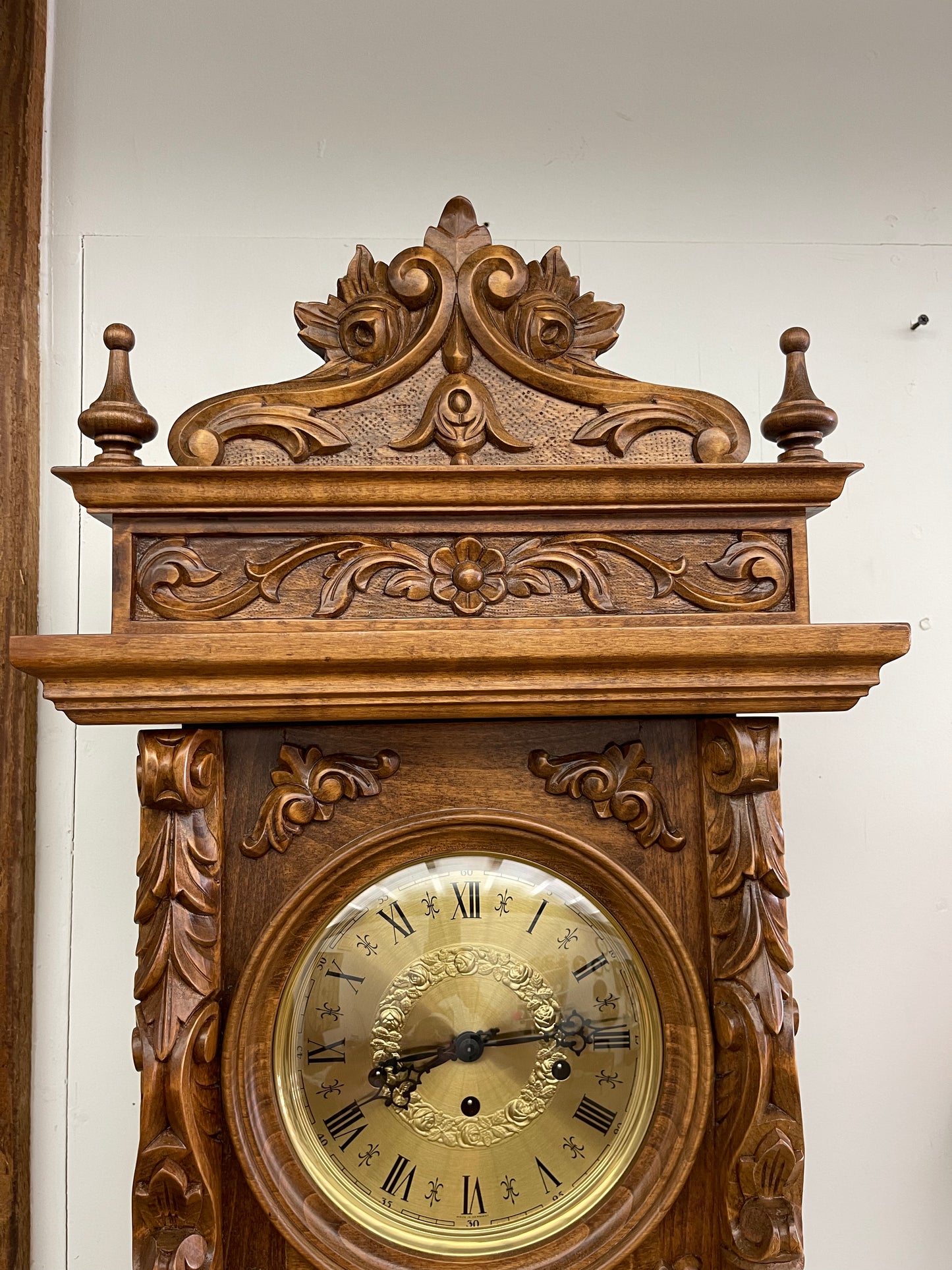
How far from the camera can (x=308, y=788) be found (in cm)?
88

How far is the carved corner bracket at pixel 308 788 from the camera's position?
2.87 feet

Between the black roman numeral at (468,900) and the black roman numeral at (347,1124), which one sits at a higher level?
the black roman numeral at (468,900)

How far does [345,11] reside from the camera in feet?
Answer: 4.32

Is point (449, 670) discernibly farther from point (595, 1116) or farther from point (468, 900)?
point (595, 1116)

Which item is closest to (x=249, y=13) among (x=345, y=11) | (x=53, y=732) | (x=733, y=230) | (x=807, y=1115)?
(x=345, y=11)

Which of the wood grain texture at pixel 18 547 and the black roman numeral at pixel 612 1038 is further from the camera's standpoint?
the wood grain texture at pixel 18 547

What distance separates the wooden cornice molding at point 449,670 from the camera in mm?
801

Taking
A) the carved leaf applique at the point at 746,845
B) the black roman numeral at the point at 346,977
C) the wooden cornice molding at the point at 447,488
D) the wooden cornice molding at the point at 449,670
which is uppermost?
the wooden cornice molding at the point at 447,488

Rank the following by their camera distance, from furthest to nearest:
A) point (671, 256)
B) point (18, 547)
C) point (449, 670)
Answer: point (671, 256) < point (18, 547) < point (449, 670)

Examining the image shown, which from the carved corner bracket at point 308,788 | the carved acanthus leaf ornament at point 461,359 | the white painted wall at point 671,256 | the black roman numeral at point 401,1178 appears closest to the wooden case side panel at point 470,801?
the carved corner bracket at point 308,788

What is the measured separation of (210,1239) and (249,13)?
4.48 ft

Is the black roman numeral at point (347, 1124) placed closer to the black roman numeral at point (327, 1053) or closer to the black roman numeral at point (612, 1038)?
the black roman numeral at point (327, 1053)

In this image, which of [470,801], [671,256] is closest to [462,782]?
[470,801]

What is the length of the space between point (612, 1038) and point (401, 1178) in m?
0.21
